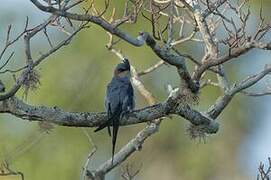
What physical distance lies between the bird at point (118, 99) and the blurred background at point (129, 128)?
12.1 feet

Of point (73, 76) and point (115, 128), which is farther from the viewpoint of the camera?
point (73, 76)

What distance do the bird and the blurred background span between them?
12.1ft

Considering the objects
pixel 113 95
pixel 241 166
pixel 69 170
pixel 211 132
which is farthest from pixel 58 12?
pixel 241 166

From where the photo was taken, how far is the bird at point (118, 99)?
19.3ft

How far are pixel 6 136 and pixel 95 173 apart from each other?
20.5 feet

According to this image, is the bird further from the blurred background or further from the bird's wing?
the blurred background

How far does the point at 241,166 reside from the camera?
15.8 metres

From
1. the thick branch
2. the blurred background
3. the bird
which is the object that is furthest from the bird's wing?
the blurred background

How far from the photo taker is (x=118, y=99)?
6.35 metres

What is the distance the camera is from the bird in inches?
232

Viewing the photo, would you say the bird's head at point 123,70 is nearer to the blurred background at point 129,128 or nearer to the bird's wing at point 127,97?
the bird's wing at point 127,97

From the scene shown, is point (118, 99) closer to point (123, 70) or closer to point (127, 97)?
point (127, 97)

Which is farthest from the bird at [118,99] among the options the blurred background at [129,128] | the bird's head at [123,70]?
the blurred background at [129,128]

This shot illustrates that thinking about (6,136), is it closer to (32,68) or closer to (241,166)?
(241,166)
